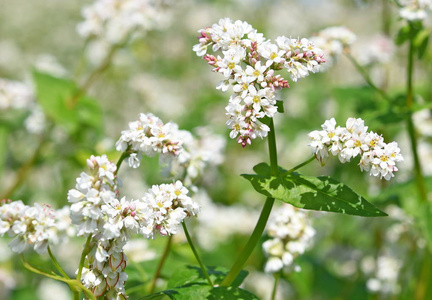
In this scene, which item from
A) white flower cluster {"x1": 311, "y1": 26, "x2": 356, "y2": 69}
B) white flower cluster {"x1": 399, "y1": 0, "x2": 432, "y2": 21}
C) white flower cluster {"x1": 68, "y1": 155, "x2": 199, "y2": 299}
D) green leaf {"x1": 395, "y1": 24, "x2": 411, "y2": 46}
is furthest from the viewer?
white flower cluster {"x1": 311, "y1": 26, "x2": 356, "y2": 69}

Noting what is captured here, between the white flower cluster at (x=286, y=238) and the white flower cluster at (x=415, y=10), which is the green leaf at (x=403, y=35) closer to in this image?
the white flower cluster at (x=415, y=10)

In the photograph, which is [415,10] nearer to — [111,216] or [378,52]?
[378,52]

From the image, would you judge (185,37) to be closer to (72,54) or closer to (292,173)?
(72,54)

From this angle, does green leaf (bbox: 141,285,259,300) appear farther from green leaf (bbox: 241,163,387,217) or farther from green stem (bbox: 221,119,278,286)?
green leaf (bbox: 241,163,387,217)

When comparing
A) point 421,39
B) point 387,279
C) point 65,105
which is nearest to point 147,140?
point 421,39

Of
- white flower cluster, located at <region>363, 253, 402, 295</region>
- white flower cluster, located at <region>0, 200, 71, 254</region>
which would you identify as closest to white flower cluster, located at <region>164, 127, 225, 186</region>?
white flower cluster, located at <region>0, 200, 71, 254</region>
